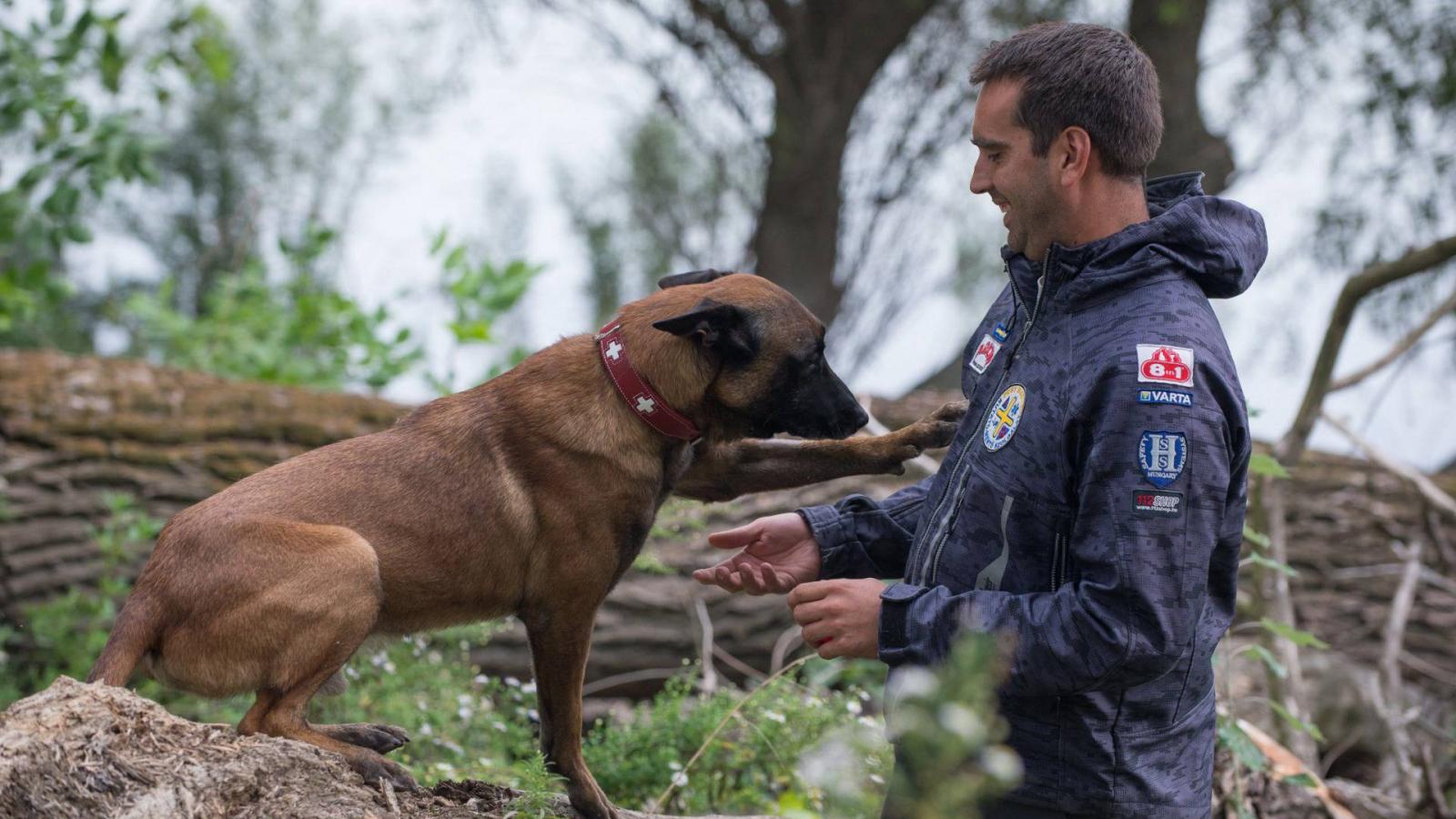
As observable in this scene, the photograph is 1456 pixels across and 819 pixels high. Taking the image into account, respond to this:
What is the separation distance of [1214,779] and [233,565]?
Answer: 3.19m

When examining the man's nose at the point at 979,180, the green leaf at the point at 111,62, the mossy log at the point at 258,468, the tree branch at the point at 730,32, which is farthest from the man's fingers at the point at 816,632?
the tree branch at the point at 730,32

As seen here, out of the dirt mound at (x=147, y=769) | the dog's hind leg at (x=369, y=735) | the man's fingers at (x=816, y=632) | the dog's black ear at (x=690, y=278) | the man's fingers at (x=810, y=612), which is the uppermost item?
the dog's black ear at (x=690, y=278)

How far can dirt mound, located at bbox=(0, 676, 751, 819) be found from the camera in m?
2.53

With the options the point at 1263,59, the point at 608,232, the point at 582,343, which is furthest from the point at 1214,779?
the point at 608,232

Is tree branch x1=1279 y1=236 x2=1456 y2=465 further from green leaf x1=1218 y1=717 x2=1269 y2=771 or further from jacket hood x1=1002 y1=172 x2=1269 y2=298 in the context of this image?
jacket hood x1=1002 y1=172 x2=1269 y2=298

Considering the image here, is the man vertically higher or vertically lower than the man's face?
lower

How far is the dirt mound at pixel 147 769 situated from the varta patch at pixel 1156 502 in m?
1.79

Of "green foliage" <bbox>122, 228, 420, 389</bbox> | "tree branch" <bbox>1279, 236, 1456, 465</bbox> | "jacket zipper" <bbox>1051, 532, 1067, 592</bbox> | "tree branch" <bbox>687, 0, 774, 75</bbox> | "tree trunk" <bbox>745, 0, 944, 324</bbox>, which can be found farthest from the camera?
"tree trunk" <bbox>745, 0, 944, 324</bbox>

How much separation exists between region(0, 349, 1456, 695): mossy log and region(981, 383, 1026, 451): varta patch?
2.88 m

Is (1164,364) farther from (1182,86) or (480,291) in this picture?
(1182,86)

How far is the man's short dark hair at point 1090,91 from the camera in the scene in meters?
2.49

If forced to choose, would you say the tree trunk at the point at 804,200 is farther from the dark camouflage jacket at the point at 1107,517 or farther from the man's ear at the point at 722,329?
the dark camouflage jacket at the point at 1107,517

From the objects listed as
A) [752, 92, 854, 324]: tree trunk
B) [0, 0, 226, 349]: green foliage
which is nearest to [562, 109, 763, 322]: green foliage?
[752, 92, 854, 324]: tree trunk

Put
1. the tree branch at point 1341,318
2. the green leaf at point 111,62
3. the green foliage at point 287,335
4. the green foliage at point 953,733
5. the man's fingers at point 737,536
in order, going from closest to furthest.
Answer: the green foliage at point 953,733, the man's fingers at point 737,536, the tree branch at point 1341,318, the green leaf at point 111,62, the green foliage at point 287,335
